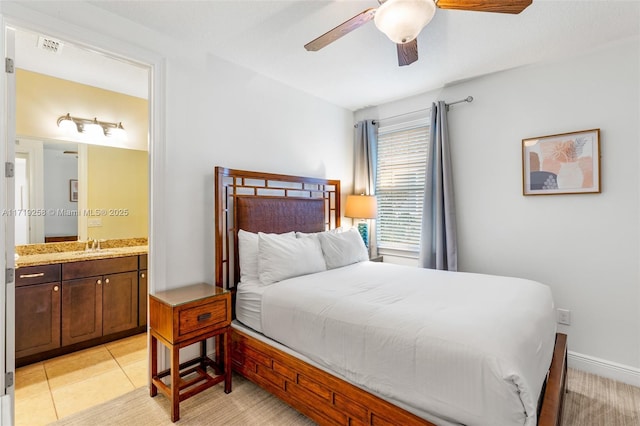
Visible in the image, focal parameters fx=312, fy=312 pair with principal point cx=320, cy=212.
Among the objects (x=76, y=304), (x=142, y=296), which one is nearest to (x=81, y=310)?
(x=76, y=304)

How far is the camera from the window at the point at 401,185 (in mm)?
3670

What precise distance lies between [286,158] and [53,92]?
7.55 feet

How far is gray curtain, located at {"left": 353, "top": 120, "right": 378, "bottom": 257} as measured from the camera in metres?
3.95

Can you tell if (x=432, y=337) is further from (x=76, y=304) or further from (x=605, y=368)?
(x=76, y=304)

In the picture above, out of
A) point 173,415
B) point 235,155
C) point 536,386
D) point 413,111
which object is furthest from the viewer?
point 413,111

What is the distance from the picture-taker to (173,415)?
6.35 feet

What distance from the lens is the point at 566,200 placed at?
2.68 metres

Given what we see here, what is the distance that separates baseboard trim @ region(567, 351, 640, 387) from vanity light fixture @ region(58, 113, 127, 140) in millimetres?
4938

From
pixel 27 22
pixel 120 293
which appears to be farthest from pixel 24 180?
pixel 27 22

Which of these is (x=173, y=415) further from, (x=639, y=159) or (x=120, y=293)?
(x=639, y=159)

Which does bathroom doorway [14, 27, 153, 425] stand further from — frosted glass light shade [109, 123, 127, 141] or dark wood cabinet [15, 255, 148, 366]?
frosted glass light shade [109, 123, 127, 141]

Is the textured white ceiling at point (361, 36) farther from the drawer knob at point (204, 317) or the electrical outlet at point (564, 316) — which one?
the electrical outlet at point (564, 316)

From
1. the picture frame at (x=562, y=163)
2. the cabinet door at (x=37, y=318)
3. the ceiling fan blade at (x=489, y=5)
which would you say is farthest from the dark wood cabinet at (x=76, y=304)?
the picture frame at (x=562, y=163)

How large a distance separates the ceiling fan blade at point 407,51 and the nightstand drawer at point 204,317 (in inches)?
81.4
